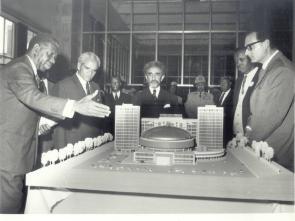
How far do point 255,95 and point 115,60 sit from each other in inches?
54.8

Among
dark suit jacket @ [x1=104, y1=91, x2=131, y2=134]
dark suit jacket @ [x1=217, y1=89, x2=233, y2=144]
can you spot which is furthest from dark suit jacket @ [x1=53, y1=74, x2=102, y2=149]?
dark suit jacket @ [x1=217, y1=89, x2=233, y2=144]

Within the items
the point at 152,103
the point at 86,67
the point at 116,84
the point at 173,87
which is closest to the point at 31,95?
the point at 86,67

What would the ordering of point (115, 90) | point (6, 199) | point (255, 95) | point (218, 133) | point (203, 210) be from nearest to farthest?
point (203, 210) < point (6, 199) < point (218, 133) < point (255, 95) < point (115, 90)

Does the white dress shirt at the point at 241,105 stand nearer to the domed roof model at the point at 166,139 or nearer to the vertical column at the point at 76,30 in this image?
the domed roof model at the point at 166,139

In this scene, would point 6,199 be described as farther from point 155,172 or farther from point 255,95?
point 255,95

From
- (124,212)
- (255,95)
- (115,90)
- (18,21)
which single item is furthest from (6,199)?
(255,95)

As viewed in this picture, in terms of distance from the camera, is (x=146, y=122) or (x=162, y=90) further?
(x=162, y=90)

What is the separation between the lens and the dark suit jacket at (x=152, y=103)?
7.07 ft

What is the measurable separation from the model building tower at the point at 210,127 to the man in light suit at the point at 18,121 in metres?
0.73

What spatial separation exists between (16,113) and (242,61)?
61.1 inches

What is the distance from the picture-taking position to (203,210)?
45.4 inches

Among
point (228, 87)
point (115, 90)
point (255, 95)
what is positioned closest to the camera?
point (255, 95)

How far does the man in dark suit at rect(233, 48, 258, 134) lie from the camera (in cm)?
189

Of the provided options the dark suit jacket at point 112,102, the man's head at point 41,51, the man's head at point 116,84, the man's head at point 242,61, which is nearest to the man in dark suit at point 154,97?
the dark suit jacket at point 112,102
